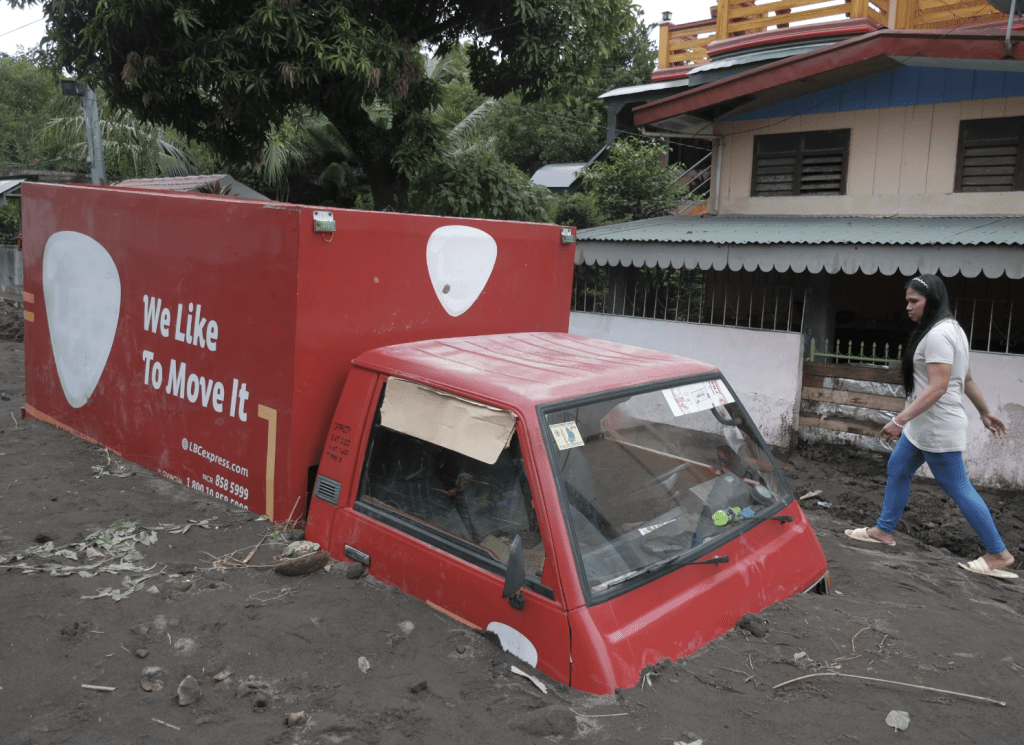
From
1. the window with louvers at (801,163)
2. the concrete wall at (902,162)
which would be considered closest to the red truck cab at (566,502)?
the concrete wall at (902,162)

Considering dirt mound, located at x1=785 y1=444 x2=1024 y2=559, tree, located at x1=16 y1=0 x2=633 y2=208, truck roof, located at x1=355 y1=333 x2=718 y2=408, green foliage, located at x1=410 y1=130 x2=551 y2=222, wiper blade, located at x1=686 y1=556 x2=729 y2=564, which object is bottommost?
dirt mound, located at x1=785 y1=444 x2=1024 y2=559

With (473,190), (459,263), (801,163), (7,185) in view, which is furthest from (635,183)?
(7,185)

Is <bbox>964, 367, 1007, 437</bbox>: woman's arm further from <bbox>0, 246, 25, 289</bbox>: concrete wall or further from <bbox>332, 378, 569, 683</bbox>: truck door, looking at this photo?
<bbox>0, 246, 25, 289</bbox>: concrete wall

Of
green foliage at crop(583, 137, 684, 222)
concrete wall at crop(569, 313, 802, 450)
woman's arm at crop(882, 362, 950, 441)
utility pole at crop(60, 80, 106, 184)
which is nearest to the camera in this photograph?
woman's arm at crop(882, 362, 950, 441)

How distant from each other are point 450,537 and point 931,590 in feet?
8.14

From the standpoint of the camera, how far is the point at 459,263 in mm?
4008

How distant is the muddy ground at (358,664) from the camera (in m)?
2.24

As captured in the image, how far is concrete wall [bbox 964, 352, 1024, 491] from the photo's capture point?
7270 mm

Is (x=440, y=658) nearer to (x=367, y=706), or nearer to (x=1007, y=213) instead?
(x=367, y=706)

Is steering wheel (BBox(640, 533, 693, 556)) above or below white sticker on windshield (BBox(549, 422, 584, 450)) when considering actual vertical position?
below

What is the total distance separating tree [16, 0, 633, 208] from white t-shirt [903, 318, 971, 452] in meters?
6.47

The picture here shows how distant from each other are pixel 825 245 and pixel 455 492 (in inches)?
268

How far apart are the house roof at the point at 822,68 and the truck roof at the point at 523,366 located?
Result: 8271 mm

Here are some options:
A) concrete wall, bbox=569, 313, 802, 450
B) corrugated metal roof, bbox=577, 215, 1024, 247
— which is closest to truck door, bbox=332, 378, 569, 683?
concrete wall, bbox=569, 313, 802, 450
